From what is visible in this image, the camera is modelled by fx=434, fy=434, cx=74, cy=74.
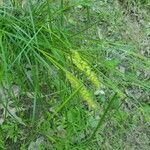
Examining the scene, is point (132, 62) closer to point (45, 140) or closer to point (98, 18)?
point (98, 18)

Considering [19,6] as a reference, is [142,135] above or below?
below

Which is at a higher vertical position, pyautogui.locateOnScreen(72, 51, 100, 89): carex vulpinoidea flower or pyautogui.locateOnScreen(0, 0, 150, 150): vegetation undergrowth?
pyautogui.locateOnScreen(72, 51, 100, 89): carex vulpinoidea flower

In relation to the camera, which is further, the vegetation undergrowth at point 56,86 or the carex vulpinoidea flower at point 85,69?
the vegetation undergrowth at point 56,86

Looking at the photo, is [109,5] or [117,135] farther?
[109,5]

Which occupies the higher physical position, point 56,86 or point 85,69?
point 85,69

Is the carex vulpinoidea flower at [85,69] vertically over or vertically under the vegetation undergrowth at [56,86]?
over

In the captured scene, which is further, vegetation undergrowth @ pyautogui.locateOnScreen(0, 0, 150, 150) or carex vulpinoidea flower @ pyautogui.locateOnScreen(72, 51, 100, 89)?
vegetation undergrowth @ pyautogui.locateOnScreen(0, 0, 150, 150)

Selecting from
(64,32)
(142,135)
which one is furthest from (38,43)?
(142,135)

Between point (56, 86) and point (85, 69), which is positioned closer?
point (85, 69)
